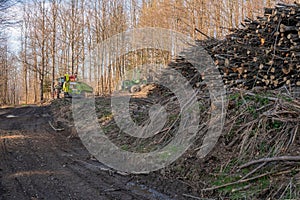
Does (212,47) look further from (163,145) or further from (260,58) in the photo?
(163,145)

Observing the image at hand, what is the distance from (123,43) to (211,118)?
52.3 ft

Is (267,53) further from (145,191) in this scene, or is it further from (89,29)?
(89,29)

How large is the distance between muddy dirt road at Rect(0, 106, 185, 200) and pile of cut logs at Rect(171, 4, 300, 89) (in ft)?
10.2

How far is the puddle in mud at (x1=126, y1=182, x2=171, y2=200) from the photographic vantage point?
4082mm

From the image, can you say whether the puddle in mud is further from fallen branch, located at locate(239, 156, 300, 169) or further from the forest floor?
fallen branch, located at locate(239, 156, 300, 169)

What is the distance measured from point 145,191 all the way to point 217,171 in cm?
114

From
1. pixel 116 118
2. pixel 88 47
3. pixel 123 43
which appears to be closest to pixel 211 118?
pixel 116 118

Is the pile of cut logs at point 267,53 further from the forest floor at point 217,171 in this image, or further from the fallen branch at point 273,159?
the fallen branch at point 273,159

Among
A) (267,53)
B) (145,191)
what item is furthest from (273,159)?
(267,53)

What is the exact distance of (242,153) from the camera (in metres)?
4.47

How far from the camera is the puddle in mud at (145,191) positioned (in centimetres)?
408

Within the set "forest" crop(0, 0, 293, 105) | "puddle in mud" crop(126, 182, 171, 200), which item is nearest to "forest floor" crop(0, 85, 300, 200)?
"puddle in mud" crop(126, 182, 171, 200)

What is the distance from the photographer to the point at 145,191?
4.34m

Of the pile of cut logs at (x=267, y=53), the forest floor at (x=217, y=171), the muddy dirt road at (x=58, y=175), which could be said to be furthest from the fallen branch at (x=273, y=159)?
the pile of cut logs at (x=267, y=53)
